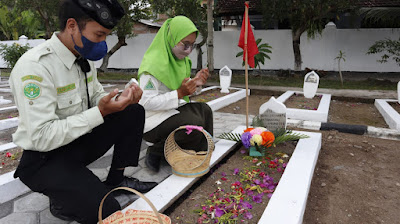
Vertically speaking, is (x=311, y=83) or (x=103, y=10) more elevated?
(x=103, y=10)

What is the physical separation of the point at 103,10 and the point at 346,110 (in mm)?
5368

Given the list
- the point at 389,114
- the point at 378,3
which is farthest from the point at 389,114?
the point at 378,3

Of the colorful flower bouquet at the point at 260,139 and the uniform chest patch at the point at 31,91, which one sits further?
the colorful flower bouquet at the point at 260,139

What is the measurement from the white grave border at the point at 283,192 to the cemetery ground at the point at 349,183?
10cm

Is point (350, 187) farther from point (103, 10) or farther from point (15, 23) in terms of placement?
point (15, 23)

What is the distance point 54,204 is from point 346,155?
2807mm

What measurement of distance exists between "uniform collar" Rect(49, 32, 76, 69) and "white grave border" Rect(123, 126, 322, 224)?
99cm

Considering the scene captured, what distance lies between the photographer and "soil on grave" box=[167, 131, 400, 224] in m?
2.13

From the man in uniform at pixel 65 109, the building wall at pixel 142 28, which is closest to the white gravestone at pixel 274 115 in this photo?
the man in uniform at pixel 65 109

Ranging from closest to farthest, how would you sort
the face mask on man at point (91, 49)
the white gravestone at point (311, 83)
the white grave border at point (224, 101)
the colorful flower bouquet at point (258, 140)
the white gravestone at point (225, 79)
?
the face mask on man at point (91, 49) < the colorful flower bouquet at point (258, 140) < the white grave border at point (224, 101) < the white gravestone at point (311, 83) < the white gravestone at point (225, 79)

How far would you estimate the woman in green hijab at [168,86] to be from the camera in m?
2.56

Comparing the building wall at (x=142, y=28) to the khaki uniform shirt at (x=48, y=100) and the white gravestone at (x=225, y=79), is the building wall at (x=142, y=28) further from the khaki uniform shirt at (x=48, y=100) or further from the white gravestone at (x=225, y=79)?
the khaki uniform shirt at (x=48, y=100)

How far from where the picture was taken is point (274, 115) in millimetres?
3398

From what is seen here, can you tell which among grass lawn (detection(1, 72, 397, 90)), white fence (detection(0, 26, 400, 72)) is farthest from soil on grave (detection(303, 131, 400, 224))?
white fence (detection(0, 26, 400, 72))
